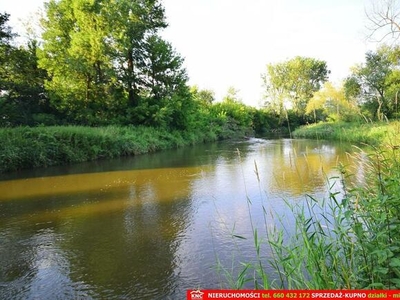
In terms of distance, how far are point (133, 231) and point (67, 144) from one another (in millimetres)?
10360

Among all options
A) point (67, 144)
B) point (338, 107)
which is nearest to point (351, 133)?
point (338, 107)

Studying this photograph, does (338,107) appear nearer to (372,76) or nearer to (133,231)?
(133,231)

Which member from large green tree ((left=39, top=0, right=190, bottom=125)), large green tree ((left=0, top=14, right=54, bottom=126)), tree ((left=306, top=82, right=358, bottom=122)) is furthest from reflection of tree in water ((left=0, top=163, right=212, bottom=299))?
large green tree ((left=39, top=0, right=190, bottom=125))

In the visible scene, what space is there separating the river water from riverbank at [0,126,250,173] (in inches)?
114

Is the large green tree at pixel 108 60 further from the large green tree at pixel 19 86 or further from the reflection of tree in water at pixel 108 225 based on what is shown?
the reflection of tree in water at pixel 108 225

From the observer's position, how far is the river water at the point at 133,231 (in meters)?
3.16

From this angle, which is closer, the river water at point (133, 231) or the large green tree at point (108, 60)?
the river water at point (133, 231)

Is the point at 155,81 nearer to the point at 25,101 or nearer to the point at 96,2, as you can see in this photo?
the point at 96,2

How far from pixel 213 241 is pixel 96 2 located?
815 inches

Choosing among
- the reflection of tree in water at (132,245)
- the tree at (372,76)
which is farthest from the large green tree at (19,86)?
the tree at (372,76)

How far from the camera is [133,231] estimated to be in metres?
4.77

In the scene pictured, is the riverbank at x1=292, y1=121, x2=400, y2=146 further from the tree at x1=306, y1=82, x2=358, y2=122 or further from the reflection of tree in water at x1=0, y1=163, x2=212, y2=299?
the reflection of tree in water at x1=0, y1=163, x2=212, y2=299

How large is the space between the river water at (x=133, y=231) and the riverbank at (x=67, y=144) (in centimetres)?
290

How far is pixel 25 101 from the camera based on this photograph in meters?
20.1
